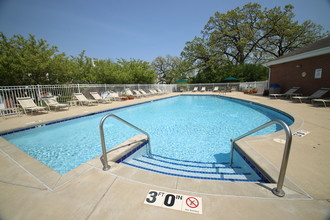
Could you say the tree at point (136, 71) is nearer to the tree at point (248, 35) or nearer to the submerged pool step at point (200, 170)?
the tree at point (248, 35)

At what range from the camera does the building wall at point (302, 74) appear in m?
8.12

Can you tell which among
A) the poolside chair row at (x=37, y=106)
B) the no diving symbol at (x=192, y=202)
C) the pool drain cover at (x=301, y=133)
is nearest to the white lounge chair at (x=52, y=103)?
the poolside chair row at (x=37, y=106)

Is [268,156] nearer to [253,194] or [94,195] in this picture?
[253,194]

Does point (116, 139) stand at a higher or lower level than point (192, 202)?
lower

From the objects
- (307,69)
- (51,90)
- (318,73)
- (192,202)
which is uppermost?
(307,69)

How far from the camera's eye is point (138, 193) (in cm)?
170

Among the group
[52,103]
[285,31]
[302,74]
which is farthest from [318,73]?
[285,31]

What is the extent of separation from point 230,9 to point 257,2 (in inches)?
148

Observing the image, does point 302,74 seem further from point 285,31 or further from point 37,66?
point 37,66

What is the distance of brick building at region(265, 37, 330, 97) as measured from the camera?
8.08 metres

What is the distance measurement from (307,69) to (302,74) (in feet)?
1.55

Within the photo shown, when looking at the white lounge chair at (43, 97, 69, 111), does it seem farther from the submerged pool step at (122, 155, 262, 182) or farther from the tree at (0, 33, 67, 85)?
the submerged pool step at (122, 155, 262, 182)

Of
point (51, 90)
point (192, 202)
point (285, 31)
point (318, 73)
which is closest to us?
point (192, 202)

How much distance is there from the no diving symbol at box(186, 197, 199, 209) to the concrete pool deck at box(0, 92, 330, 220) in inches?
2.8
